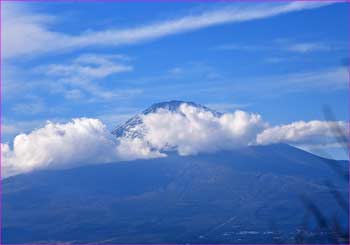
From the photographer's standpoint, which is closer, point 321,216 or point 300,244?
point 321,216

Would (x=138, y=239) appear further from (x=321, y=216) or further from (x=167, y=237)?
(x=321, y=216)

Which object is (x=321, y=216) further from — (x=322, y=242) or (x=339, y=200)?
(x=322, y=242)

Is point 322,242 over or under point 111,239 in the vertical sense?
under

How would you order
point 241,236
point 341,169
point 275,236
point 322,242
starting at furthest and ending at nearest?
point 241,236 → point 322,242 → point 275,236 → point 341,169

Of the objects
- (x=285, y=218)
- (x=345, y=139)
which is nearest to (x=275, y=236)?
(x=345, y=139)

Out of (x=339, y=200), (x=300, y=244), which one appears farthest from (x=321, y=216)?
(x=300, y=244)

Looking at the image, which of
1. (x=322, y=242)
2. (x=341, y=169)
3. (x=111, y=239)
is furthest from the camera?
(x=111, y=239)

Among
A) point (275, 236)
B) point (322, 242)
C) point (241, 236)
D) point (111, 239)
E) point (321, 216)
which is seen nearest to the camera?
point (321, 216)

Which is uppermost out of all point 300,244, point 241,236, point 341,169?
point 241,236

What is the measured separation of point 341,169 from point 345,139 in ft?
0.81

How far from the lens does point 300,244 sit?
Result: 5.53 m

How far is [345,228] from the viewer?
18.6ft

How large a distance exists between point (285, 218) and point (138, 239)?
42.3m

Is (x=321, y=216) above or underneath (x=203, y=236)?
underneath
